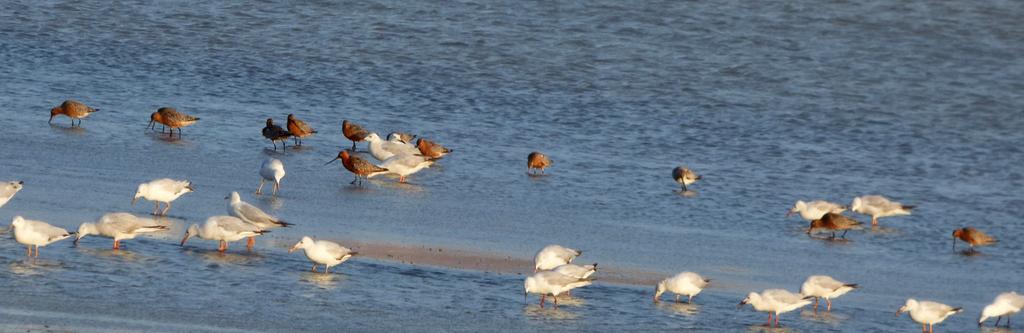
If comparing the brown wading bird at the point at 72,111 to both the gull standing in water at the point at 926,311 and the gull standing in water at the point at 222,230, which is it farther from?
the gull standing in water at the point at 926,311

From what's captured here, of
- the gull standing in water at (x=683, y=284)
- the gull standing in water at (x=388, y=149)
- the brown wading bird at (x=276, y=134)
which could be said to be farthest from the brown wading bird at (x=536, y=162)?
the gull standing in water at (x=683, y=284)

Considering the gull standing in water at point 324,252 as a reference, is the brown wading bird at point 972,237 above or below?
above

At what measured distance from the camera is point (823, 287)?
1200 centimetres

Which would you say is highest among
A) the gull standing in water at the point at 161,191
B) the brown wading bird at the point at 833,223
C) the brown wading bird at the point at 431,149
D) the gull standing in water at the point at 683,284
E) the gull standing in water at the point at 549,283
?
the brown wading bird at the point at 431,149

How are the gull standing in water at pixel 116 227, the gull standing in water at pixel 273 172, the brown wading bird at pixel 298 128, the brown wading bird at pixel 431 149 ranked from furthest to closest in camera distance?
the brown wading bird at pixel 298 128 → the brown wading bird at pixel 431 149 → the gull standing in water at pixel 273 172 → the gull standing in water at pixel 116 227

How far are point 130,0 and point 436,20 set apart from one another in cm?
594

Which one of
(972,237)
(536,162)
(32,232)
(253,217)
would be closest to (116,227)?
(32,232)

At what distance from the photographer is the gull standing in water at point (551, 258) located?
1248 cm

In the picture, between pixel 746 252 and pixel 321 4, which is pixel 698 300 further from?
pixel 321 4

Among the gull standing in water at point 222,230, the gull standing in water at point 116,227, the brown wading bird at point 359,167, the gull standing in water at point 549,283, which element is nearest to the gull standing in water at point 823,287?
the gull standing in water at point 549,283

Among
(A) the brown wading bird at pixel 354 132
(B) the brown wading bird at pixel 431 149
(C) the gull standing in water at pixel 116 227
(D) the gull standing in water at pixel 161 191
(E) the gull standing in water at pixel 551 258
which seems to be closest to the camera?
(C) the gull standing in water at pixel 116 227

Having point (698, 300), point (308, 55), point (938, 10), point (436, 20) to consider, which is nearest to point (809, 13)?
point (938, 10)

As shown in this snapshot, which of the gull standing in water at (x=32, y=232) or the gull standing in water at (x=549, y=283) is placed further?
the gull standing in water at (x=32, y=232)

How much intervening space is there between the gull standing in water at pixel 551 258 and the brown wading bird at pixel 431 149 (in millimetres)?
5226
